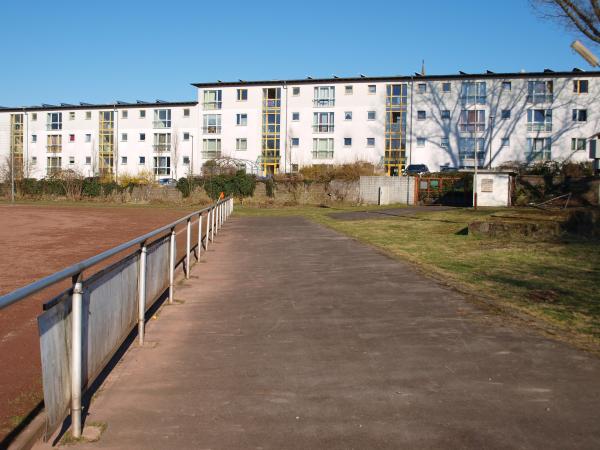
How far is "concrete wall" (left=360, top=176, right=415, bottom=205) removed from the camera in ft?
145

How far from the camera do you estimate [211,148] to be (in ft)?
221

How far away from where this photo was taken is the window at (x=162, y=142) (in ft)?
230

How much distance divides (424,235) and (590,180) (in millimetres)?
18510

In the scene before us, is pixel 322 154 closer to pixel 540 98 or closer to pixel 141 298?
pixel 540 98

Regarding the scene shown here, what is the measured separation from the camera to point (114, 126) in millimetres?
72688

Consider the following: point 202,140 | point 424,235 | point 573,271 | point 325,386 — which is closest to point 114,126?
point 202,140

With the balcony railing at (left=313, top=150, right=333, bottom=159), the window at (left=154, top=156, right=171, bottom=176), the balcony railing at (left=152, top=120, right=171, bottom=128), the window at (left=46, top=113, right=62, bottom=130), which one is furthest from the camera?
the window at (left=46, top=113, right=62, bottom=130)

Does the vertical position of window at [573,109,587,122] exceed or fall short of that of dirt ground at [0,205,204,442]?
it exceeds it

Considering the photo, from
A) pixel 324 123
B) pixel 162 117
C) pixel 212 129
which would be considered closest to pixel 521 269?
pixel 324 123

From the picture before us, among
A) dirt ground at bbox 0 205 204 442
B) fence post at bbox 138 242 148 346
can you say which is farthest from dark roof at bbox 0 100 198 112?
fence post at bbox 138 242 148 346

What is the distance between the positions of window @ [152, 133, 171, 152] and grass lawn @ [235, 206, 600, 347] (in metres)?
53.1

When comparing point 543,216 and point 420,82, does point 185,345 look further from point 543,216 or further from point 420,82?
point 420,82

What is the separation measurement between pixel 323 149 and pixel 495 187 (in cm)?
2918

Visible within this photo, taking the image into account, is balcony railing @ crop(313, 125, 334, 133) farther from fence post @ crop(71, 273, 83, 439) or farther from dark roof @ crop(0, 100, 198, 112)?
fence post @ crop(71, 273, 83, 439)
